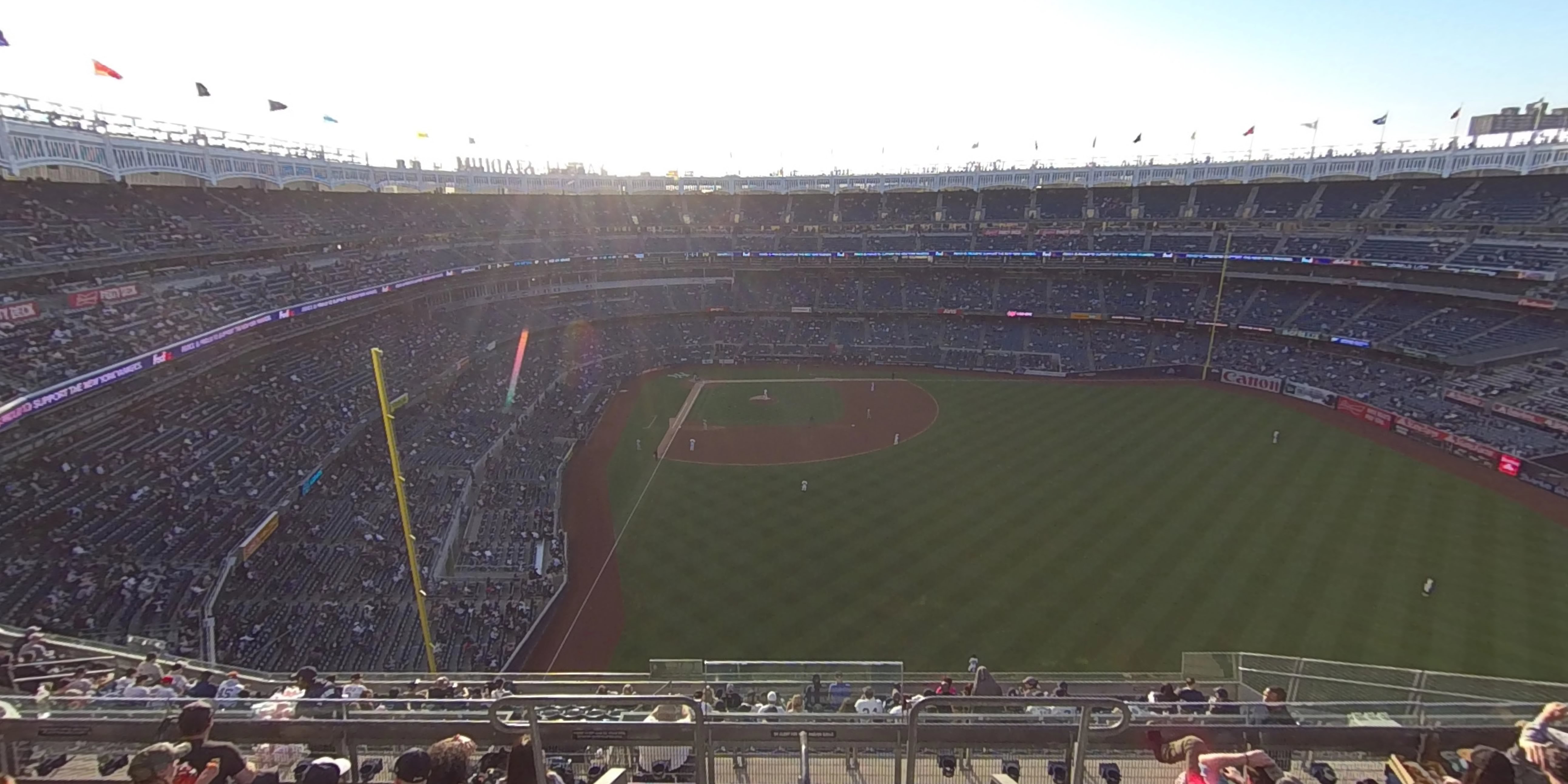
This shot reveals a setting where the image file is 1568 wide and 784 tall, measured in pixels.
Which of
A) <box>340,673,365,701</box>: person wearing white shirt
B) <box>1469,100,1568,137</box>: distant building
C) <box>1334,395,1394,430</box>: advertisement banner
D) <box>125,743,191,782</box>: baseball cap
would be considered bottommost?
<box>1334,395,1394,430</box>: advertisement banner

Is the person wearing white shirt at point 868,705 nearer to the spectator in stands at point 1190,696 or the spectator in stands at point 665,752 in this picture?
the spectator in stands at point 665,752

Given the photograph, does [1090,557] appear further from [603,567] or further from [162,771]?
[162,771]

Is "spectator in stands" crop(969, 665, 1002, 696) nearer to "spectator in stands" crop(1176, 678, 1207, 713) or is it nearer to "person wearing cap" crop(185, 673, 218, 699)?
"spectator in stands" crop(1176, 678, 1207, 713)

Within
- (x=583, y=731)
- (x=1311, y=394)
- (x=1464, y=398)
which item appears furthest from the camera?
(x=1311, y=394)

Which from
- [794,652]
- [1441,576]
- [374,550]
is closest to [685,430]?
[374,550]

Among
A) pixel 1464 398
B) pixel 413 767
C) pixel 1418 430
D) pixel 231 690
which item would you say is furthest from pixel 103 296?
pixel 1464 398

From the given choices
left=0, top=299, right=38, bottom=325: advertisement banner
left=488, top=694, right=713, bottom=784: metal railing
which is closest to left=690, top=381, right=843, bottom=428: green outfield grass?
left=0, top=299, right=38, bottom=325: advertisement banner

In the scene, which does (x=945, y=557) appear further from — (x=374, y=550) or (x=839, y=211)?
(x=839, y=211)
